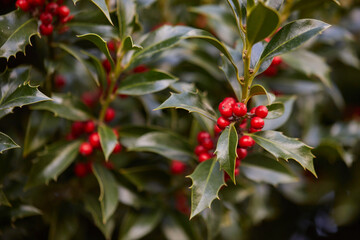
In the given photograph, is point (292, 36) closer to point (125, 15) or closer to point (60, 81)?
point (125, 15)

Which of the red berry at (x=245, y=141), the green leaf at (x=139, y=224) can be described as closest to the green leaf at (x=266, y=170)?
the red berry at (x=245, y=141)

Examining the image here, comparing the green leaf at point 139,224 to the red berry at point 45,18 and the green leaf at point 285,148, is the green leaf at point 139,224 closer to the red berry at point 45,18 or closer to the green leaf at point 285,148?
the green leaf at point 285,148

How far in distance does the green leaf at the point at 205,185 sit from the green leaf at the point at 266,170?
0.27 m

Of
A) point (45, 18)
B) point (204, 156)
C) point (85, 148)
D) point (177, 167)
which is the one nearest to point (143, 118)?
point (177, 167)

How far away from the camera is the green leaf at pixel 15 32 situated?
1.05 meters

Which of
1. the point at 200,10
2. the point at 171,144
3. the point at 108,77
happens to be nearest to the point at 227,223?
the point at 171,144

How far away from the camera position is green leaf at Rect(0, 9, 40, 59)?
3.44ft

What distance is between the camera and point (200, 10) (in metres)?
1.53

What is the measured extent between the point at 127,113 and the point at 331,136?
100cm

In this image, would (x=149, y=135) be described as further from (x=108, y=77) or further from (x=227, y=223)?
(x=227, y=223)

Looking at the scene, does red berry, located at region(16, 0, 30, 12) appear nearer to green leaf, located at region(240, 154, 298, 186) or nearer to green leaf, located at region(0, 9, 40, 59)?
green leaf, located at region(0, 9, 40, 59)

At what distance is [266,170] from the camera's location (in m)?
1.29

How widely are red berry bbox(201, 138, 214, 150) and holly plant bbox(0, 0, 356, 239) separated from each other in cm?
1

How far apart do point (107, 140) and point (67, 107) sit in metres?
0.21
